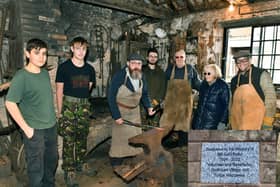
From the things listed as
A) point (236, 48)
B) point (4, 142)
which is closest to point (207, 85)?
point (4, 142)

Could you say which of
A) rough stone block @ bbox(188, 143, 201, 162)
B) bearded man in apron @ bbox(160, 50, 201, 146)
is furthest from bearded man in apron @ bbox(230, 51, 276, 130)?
rough stone block @ bbox(188, 143, 201, 162)

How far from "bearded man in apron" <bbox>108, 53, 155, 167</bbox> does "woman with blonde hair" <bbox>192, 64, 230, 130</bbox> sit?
3.08 ft

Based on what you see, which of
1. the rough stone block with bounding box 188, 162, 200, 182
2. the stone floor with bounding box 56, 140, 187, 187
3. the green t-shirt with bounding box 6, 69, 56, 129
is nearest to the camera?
the green t-shirt with bounding box 6, 69, 56, 129

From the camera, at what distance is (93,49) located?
286 inches

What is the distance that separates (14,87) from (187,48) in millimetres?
4939

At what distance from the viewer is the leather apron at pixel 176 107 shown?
13.9 ft

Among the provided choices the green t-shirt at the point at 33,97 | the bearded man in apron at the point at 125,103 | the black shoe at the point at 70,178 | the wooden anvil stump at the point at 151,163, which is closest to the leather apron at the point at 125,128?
the bearded man in apron at the point at 125,103

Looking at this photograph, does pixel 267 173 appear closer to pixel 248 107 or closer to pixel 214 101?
pixel 248 107

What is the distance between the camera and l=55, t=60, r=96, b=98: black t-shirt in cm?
320

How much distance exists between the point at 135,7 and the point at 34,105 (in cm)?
427

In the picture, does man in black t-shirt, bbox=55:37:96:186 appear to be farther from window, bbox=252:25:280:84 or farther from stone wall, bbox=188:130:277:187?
window, bbox=252:25:280:84

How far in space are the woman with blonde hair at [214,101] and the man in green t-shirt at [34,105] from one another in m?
2.07

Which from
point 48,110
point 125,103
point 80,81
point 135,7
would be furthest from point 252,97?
point 135,7

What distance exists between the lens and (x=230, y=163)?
2639 millimetres
